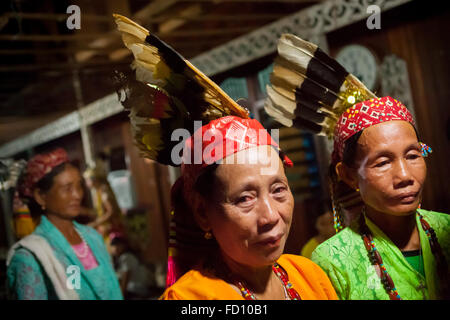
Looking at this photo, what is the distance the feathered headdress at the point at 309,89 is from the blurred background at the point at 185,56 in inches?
4.4

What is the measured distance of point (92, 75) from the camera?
320 centimetres

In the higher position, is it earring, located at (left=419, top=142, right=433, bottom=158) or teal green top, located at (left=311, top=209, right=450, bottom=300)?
earring, located at (left=419, top=142, right=433, bottom=158)

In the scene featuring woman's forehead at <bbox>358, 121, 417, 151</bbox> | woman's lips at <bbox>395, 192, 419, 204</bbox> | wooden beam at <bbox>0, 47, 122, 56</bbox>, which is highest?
wooden beam at <bbox>0, 47, 122, 56</bbox>

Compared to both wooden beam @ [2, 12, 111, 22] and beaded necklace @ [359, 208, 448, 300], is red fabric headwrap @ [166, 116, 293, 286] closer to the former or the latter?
beaded necklace @ [359, 208, 448, 300]

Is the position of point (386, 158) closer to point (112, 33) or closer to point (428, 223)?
point (428, 223)

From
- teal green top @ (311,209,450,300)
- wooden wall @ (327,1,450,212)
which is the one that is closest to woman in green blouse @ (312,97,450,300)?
teal green top @ (311,209,450,300)

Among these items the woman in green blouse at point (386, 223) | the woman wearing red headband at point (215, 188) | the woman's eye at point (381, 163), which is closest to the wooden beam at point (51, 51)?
the woman wearing red headband at point (215, 188)

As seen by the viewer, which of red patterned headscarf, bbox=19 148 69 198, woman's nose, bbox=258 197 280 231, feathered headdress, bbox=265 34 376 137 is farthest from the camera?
red patterned headscarf, bbox=19 148 69 198

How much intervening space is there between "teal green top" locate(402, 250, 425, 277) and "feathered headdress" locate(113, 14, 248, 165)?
28.0 inches

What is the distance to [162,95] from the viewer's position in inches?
48.5

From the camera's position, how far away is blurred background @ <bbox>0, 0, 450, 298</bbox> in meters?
2.31

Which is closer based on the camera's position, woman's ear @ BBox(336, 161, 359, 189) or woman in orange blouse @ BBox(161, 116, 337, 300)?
woman in orange blouse @ BBox(161, 116, 337, 300)

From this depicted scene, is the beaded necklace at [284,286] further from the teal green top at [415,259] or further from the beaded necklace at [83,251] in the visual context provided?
the beaded necklace at [83,251]

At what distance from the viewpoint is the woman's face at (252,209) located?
1070 millimetres
